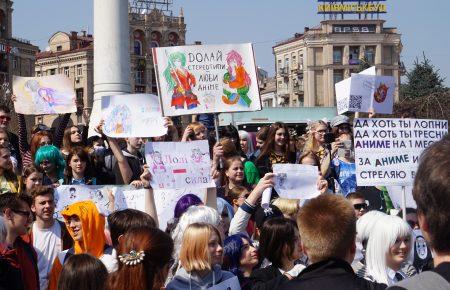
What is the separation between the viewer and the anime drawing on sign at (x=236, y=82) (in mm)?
8664

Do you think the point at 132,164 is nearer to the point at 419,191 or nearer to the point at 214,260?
the point at 214,260

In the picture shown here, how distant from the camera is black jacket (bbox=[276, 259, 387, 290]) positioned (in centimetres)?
350

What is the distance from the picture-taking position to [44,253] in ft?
20.6

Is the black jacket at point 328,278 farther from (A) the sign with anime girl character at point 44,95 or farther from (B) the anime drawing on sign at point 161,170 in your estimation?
(A) the sign with anime girl character at point 44,95

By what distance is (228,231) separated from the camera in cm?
655

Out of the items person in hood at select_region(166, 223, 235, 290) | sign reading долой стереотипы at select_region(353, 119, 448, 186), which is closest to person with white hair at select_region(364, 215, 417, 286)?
person in hood at select_region(166, 223, 235, 290)

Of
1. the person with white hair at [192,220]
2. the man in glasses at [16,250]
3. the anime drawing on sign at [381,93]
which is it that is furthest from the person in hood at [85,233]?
the anime drawing on sign at [381,93]

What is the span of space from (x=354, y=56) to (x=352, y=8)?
646 cm

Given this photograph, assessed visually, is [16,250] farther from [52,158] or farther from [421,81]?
[421,81]

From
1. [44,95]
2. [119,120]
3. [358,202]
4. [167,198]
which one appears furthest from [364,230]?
[44,95]

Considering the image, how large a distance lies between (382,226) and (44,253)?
8.26ft

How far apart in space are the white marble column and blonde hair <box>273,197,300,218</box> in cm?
961

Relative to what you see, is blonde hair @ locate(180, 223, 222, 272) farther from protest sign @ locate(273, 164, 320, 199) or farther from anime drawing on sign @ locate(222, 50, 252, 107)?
anime drawing on sign @ locate(222, 50, 252, 107)

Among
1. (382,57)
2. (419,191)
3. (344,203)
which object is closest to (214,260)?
(344,203)
